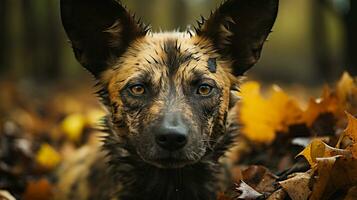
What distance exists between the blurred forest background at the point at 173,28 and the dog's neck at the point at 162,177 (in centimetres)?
898

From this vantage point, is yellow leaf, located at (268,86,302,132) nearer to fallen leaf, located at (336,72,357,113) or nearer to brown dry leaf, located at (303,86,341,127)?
brown dry leaf, located at (303,86,341,127)

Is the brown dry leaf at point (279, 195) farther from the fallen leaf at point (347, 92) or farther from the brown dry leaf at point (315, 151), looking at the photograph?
the fallen leaf at point (347, 92)

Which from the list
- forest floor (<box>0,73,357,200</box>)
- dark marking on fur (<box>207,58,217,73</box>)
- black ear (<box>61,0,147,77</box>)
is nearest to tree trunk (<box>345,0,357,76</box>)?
forest floor (<box>0,73,357,200</box>)

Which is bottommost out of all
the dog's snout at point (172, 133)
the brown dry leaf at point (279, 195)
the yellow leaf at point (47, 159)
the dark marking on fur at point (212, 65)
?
the yellow leaf at point (47, 159)

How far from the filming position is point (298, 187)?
12.6 ft

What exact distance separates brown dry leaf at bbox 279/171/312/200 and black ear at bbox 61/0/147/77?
1.90m

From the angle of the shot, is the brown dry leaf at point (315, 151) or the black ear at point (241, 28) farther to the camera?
the black ear at point (241, 28)

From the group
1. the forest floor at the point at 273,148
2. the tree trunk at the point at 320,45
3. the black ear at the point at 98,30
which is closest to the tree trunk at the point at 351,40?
the forest floor at the point at 273,148

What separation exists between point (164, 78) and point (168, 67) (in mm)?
110

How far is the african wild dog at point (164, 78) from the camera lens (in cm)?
476

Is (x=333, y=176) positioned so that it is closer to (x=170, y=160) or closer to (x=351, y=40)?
(x=170, y=160)

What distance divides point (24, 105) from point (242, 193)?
31.8ft

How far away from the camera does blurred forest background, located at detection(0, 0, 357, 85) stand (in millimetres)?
23656

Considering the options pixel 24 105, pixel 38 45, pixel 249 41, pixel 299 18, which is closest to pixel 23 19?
pixel 38 45
